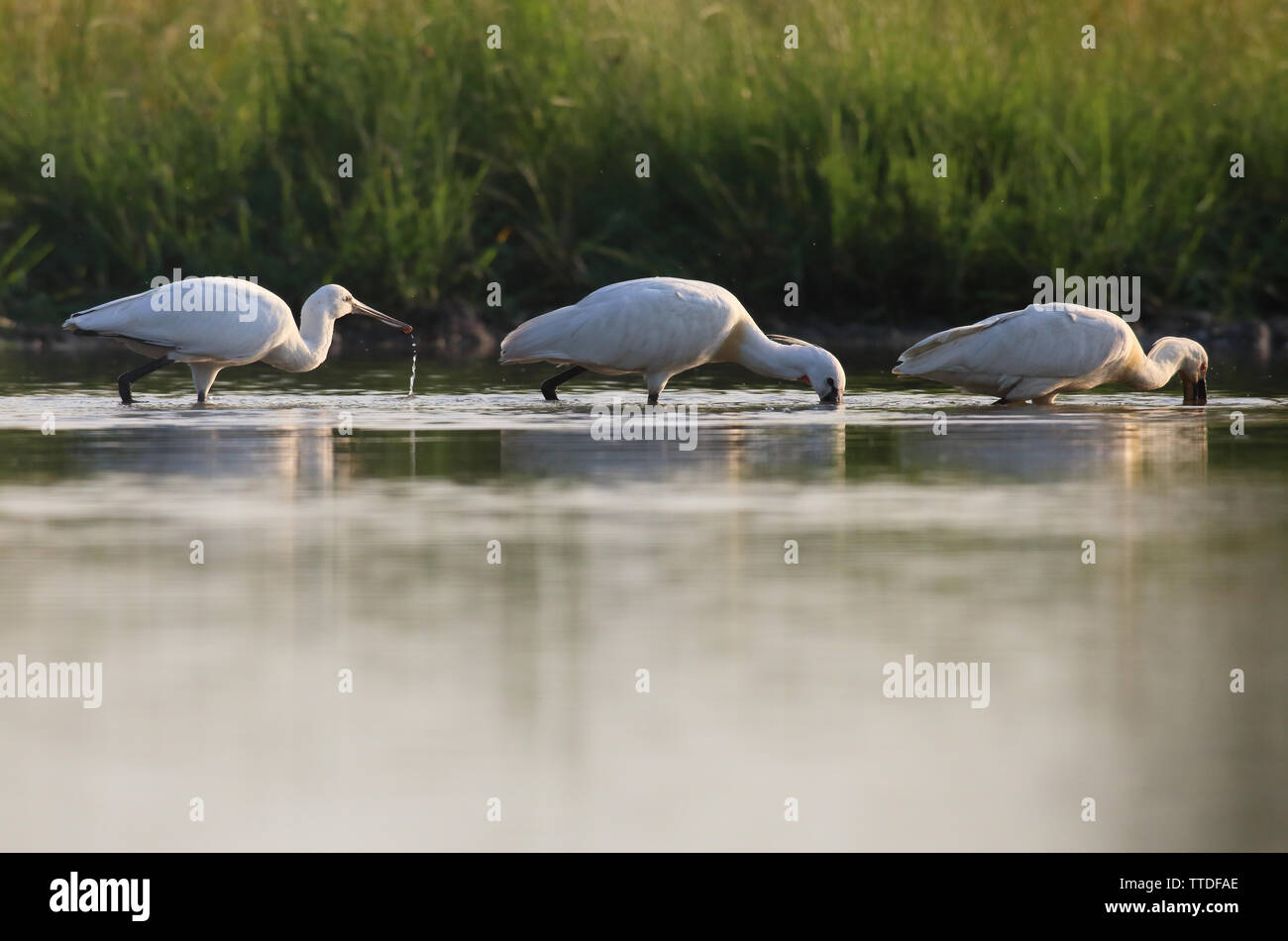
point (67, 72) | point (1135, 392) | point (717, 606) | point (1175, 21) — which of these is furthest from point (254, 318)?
point (1175, 21)

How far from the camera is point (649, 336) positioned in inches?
504

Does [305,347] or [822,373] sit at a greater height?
[305,347]

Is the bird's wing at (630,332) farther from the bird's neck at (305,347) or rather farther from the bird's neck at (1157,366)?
the bird's neck at (1157,366)

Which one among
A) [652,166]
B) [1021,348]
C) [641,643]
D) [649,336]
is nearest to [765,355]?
[649,336]

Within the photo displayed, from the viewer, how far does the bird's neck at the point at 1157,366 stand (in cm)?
1332

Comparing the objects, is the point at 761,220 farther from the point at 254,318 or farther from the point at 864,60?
the point at 254,318

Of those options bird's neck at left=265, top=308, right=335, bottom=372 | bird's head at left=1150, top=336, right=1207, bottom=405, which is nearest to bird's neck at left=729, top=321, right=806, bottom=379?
bird's head at left=1150, top=336, right=1207, bottom=405

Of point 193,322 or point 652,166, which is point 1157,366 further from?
point 652,166

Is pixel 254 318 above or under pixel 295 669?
above

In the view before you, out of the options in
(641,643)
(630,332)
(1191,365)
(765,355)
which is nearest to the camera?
(641,643)

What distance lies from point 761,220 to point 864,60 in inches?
58.5

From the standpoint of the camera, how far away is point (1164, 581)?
7012 mm

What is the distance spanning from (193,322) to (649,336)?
7.72 ft

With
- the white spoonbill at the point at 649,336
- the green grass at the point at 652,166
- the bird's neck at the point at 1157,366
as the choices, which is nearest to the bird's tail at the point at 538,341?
the white spoonbill at the point at 649,336
